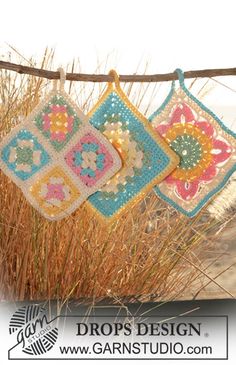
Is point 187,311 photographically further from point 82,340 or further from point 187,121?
point 187,121

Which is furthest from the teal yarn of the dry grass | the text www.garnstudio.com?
the text www.garnstudio.com

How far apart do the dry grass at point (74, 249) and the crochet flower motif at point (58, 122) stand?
0.46 metres

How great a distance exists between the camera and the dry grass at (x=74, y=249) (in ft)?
6.54

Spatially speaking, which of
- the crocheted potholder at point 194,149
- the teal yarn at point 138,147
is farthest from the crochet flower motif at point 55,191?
the crocheted potholder at point 194,149

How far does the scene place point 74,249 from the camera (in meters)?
2.01

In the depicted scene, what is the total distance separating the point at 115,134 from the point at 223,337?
96cm

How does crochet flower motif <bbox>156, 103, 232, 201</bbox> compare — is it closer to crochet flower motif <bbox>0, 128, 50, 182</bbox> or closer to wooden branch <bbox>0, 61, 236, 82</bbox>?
wooden branch <bbox>0, 61, 236, 82</bbox>

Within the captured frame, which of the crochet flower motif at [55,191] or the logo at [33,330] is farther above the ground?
the crochet flower motif at [55,191]

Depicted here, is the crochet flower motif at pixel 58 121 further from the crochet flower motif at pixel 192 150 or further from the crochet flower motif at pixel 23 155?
the crochet flower motif at pixel 192 150

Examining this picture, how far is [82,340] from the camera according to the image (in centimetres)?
200

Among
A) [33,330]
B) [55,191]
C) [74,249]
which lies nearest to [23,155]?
[55,191]

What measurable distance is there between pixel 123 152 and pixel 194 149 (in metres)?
0.16

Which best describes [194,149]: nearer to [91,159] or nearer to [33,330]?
[91,159]

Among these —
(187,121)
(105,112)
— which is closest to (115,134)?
(105,112)
